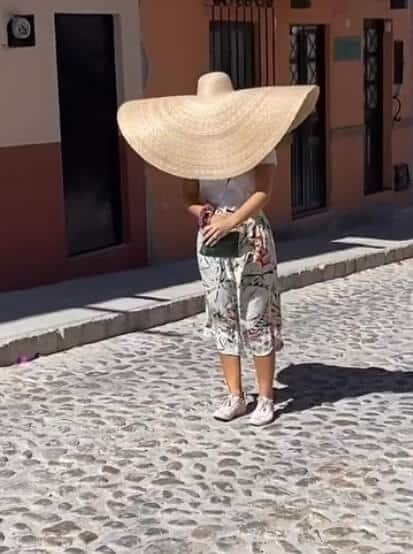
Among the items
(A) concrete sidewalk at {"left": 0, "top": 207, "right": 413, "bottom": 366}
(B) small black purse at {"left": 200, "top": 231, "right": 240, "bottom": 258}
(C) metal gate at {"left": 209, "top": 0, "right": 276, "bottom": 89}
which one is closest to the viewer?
(B) small black purse at {"left": 200, "top": 231, "right": 240, "bottom": 258}

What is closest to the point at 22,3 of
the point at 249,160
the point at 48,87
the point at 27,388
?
the point at 48,87

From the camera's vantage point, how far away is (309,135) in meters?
13.2

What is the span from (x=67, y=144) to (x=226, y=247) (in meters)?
4.27

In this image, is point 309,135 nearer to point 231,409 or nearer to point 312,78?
point 312,78

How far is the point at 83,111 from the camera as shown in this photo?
980 cm

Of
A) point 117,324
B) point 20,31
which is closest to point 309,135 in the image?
point 20,31

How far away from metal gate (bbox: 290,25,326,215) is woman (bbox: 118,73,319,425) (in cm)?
710

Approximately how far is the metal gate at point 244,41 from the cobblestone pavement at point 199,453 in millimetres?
4287

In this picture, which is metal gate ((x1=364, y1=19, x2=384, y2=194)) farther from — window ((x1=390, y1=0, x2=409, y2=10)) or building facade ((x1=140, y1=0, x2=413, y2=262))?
window ((x1=390, y1=0, x2=409, y2=10))

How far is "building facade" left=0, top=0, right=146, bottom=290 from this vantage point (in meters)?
8.92

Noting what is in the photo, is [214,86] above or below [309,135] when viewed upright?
above

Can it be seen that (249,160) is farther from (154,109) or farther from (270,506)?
(270,506)

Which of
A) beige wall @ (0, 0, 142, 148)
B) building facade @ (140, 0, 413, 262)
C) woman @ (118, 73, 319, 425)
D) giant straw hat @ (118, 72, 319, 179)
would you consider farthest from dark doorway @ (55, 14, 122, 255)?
giant straw hat @ (118, 72, 319, 179)

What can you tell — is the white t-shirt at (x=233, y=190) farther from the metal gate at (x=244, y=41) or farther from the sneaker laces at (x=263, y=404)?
the metal gate at (x=244, y=41)
